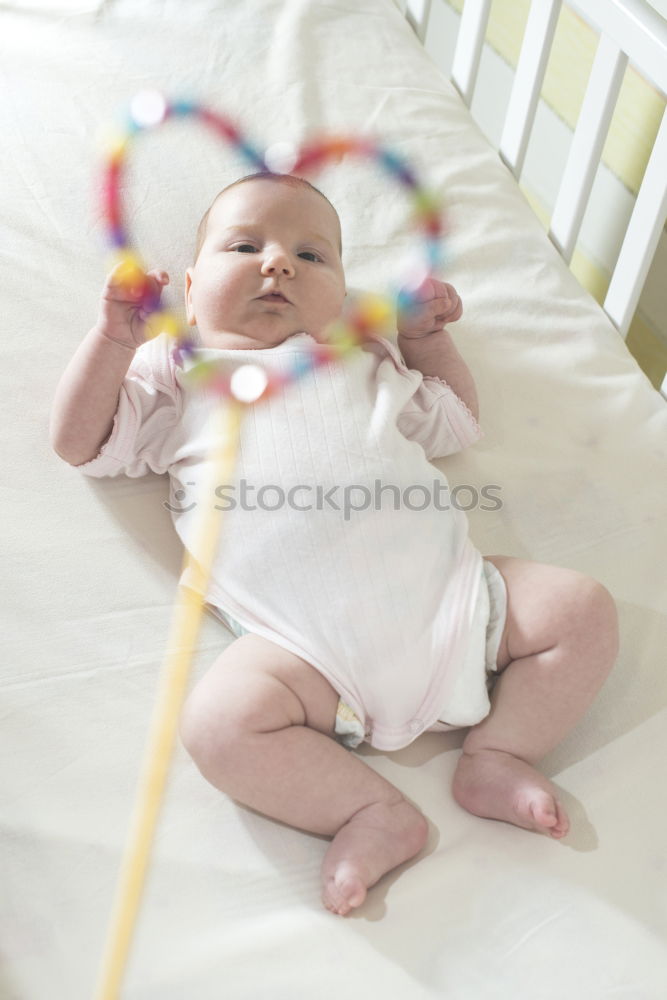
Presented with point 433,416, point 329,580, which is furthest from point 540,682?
point 433,416

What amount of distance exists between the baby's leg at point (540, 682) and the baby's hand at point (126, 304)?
1.38 ft

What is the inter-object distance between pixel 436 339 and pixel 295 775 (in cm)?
50

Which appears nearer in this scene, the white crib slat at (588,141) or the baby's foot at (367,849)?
the baby's foot at (367,849)

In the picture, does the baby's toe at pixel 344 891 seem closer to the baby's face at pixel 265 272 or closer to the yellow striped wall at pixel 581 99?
the baby's face at pixel 265 272

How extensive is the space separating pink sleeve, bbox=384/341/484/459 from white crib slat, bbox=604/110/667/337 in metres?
0.29

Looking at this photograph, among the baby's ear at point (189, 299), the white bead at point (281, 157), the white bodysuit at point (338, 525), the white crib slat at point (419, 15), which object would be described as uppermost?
the white crib slat at point (419, 15)

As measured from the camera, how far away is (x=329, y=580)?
94 cm

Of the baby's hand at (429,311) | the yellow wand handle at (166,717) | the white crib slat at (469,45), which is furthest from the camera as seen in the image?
the white crib slat at (469,45)

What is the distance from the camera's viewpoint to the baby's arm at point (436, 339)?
1.12m

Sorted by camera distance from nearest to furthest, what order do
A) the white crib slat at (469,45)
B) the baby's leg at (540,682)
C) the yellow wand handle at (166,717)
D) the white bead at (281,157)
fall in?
the yellow wand handle at (166,717) → the baby's leg at (540,682) → the white bead at (281,157) → the white crib slat at (469,45)

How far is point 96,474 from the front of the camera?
3.49ft

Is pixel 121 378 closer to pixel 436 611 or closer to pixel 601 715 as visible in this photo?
pixel 436 611

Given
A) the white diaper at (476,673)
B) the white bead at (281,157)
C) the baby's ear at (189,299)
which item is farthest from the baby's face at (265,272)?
the white diaper at (476,673)

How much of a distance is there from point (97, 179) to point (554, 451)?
622mm
